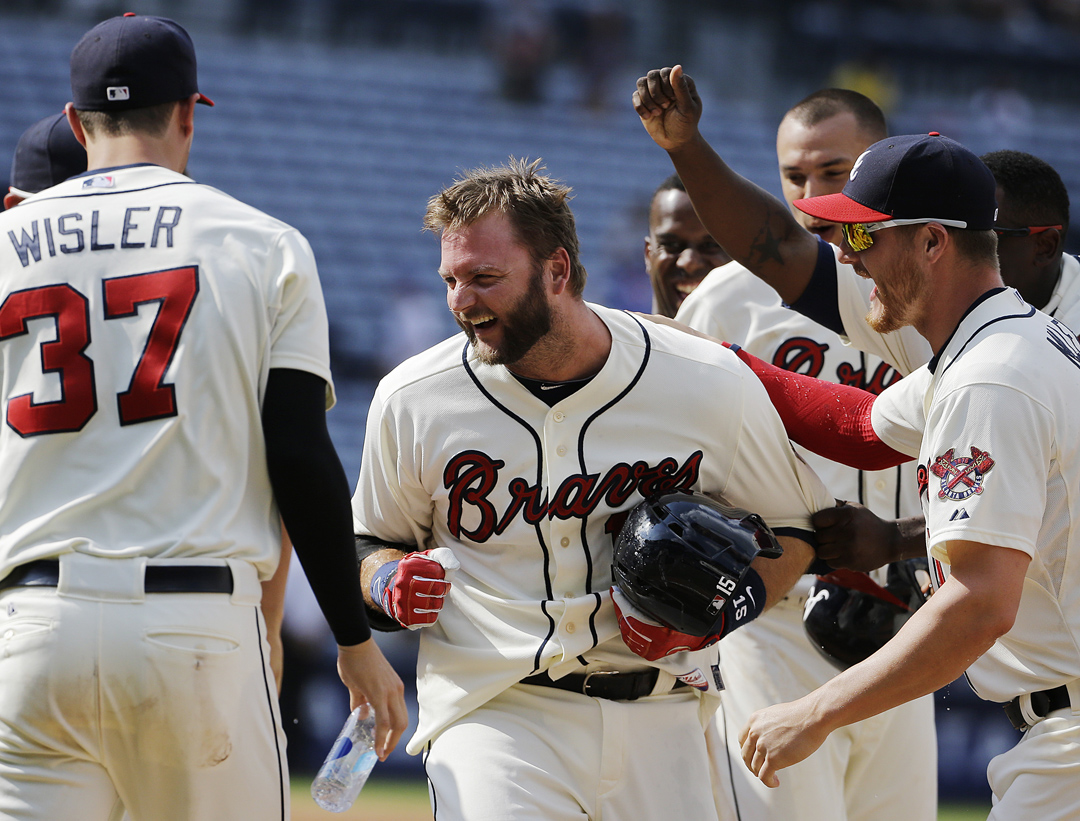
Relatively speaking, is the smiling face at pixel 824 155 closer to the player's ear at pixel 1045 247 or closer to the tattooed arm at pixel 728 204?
the tattooed arm at pixel 728 204

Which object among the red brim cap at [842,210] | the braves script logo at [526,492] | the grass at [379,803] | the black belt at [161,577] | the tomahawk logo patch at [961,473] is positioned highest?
the red brim cap at [842,210]

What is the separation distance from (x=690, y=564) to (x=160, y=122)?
5.27 feet

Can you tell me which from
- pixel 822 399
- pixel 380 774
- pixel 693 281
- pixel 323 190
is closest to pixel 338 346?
pixel 323 190

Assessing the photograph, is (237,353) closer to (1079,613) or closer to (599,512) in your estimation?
(599,512)

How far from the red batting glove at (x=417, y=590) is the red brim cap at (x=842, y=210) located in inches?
49.7

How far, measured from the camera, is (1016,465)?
2.56m

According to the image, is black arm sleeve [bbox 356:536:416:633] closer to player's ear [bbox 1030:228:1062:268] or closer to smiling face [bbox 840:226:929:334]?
smiling face [bbox 840:226:929:334]

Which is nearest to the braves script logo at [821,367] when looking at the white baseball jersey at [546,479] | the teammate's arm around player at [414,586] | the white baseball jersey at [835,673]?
the white baseball jersey at [835,673]

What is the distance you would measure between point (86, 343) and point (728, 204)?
6.27 ft

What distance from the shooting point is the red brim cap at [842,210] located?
9.48 feet

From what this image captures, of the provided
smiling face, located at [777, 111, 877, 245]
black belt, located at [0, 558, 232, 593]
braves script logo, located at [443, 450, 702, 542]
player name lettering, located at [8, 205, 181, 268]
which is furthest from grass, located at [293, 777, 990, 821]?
player name lettering, located at [8, 205, 181, 268]

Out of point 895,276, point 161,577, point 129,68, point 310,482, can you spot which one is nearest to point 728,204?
point 895,276

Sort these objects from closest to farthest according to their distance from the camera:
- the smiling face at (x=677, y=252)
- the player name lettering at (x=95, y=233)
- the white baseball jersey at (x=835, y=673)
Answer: the player name lettering at (x=95, y=233) < the white baseball jersey at (x=835, y=673) < the smiling face at (x=677, y=252)

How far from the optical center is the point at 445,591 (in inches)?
117
